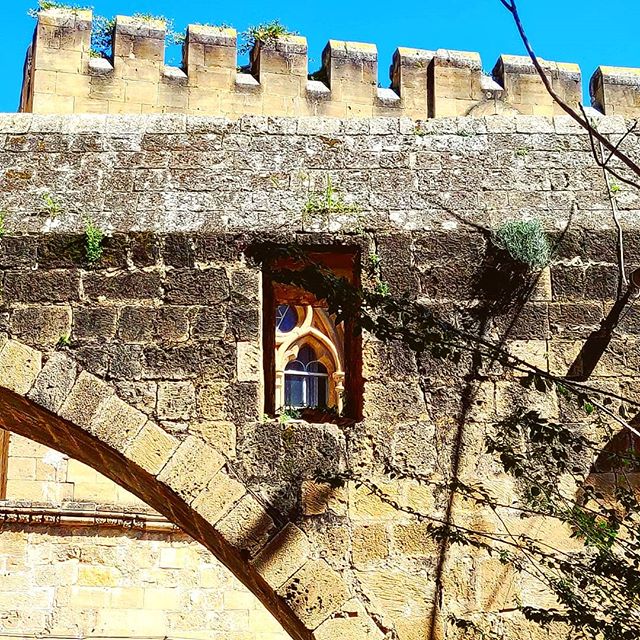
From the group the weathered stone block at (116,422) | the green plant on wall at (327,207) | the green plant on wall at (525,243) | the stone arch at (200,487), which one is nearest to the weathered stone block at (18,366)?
the stone arch at (200,487)

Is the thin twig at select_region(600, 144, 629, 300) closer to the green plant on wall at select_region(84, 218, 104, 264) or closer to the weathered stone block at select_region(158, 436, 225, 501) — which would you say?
the weathered stone block at select_region(158, 436, 225, 501)

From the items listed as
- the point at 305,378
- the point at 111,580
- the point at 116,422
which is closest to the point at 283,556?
the point at 116,422

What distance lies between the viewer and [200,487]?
4.26m

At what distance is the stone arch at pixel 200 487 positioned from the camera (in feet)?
13.7

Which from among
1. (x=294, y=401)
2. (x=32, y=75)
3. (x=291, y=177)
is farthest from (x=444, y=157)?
(x=32, y=75)

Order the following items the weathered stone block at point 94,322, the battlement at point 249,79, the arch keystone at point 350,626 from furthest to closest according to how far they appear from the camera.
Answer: the battlement at point 249,79, the weathered stone block at point 94,322, the arch keystone at point 350,626

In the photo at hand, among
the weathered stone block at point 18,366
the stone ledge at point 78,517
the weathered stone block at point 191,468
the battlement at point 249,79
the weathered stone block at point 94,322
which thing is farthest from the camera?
the battlement at point 249,79

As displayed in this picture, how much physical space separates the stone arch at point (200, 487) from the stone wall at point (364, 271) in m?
0.01

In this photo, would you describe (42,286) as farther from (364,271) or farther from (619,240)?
(619,240)

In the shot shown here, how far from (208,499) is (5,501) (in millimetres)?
5206

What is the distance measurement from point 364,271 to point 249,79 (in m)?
7.74

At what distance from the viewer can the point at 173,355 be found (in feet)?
14.6

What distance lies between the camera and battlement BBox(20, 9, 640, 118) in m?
11.5

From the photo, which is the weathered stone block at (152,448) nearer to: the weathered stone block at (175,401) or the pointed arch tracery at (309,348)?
the weathered stone block at (175,401)
